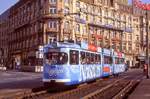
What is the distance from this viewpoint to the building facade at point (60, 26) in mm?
83812

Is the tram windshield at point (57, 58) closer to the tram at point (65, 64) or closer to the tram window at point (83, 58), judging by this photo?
the tram at point (65, 64)

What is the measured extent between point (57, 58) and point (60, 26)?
5870cm

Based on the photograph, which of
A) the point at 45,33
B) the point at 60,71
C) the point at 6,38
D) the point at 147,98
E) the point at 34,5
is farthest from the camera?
the point at 6,38

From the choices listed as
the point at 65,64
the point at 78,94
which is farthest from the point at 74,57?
the point at 78,94

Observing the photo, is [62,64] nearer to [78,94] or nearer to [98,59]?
[78,94]

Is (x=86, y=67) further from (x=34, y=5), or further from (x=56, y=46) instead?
(x=34, y=5)

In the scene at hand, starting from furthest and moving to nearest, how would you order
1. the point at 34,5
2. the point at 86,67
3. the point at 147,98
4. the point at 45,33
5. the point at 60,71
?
the point at 34,5
the point at 45,33
the point at 86,67
the point at 60,71
the point at 147,98

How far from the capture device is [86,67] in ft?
95.2

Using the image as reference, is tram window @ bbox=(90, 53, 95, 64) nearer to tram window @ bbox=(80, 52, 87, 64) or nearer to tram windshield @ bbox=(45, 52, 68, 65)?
tram window @ bbox=(80, 52, 87, 64)

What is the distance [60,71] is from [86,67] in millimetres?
4906

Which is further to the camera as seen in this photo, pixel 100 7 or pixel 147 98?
pixel 100 7

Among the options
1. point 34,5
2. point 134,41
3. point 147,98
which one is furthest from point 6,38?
point 147,98

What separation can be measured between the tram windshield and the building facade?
45205 mm

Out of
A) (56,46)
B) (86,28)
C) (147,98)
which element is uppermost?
(86,28)
